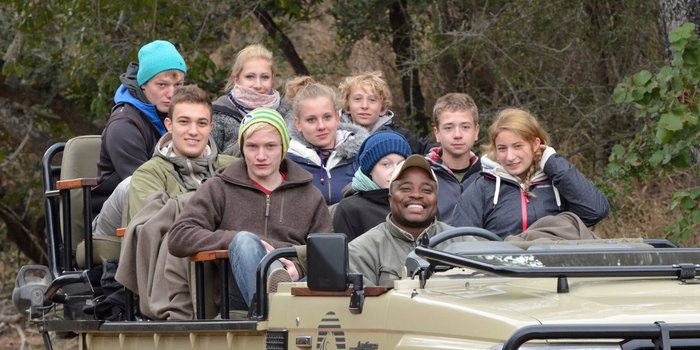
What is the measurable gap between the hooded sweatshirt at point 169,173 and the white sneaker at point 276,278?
1.44 metres

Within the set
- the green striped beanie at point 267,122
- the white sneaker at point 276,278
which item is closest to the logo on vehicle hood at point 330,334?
the white sneaker at point 276,278

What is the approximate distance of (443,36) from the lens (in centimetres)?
1316

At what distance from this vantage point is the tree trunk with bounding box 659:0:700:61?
963 centimetres

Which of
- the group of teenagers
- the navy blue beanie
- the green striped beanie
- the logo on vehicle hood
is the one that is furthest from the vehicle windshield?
the green striped beanie

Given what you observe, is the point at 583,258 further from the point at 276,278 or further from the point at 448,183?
the point at 448,183

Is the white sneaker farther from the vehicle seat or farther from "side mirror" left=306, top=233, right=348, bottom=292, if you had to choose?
the vehicle seat

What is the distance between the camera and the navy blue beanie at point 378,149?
7.20m

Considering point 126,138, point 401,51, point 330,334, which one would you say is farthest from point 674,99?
point 401,51

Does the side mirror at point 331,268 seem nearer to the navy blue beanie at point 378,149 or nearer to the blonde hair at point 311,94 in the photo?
the navy blue beanie at point 378,149

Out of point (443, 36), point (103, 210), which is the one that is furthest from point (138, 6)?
point (103, 210)

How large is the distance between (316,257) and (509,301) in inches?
31.6

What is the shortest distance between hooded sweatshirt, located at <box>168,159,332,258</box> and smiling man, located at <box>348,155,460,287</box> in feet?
2.46

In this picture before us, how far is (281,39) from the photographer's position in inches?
566

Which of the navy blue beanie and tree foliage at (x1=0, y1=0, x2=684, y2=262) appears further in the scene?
tree foliage at (x1=0, y1=0, x2=684, y2=262)
